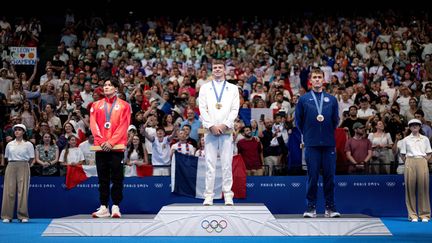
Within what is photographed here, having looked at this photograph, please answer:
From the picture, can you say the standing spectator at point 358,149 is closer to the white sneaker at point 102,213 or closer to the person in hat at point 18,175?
the white sneaker at point 102,213

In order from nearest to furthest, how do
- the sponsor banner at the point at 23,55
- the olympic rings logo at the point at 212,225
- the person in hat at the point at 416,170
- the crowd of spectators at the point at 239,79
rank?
the olympic rings logo at the point at 212,225 → the person in hat at the point at 416,170 → the crowd of spectators at the point at 239,79 → the sponsor banner at the point at 23,55

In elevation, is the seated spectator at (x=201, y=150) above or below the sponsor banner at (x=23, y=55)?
below

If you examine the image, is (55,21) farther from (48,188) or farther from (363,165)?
(363,165)

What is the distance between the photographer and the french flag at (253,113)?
60.1 ft

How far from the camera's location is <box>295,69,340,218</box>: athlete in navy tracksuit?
11922 mm

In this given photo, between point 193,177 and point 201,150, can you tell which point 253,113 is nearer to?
point 201,150

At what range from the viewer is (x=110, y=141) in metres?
11.7

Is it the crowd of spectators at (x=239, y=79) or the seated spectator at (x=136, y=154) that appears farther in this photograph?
the crowd of spectators at (x=239, y=79)

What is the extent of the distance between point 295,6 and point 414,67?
30.3 ft

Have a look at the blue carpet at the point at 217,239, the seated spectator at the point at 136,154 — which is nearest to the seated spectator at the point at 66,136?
the seated spectator at the point at 136,154

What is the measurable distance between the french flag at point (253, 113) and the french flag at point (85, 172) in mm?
2871

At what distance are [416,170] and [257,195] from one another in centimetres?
364

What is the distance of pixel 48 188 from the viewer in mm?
17109

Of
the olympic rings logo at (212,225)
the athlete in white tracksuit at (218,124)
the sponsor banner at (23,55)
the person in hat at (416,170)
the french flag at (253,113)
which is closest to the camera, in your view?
the olympic rings logo at (212,225)
